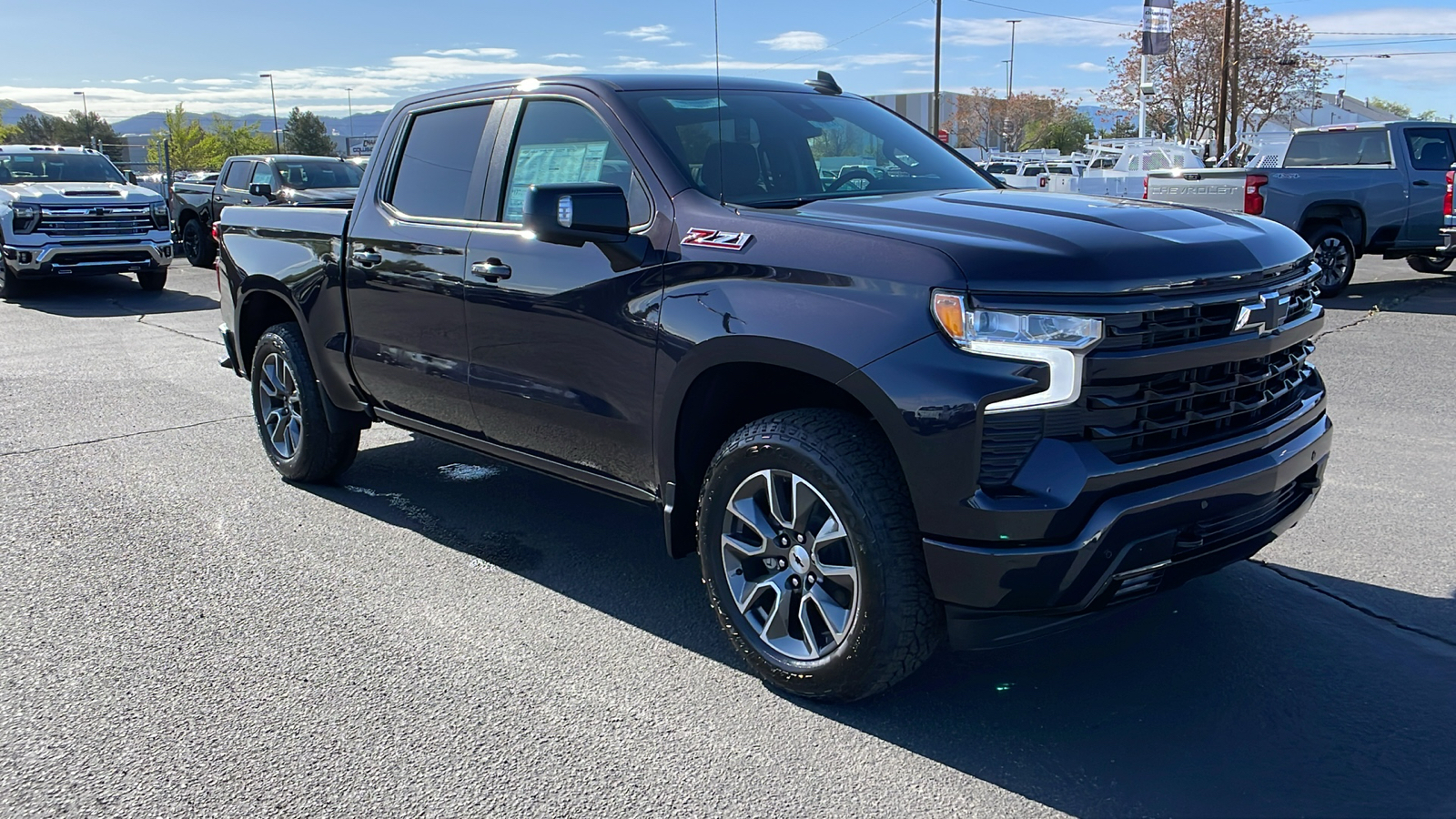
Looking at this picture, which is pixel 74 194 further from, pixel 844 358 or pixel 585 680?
pixel 844 358

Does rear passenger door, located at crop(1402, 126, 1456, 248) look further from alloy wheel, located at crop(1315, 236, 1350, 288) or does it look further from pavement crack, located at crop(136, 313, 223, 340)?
pavement crack, located at crop(136, 313, 223, 340)

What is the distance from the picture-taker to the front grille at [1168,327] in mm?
2859

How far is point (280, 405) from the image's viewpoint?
19.2ft

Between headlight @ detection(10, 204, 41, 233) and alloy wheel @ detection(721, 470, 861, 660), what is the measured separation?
1433cm

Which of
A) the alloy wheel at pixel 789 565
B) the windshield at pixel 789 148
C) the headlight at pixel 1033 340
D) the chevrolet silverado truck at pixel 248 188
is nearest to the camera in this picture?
the headlight at pixel 1033 340

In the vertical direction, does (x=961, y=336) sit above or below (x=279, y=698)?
above

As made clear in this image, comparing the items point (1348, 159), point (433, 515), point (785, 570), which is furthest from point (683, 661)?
point (1348, 159)

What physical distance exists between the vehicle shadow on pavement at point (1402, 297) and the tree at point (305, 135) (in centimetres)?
7196

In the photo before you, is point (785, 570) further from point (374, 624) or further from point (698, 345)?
point (374, 624)

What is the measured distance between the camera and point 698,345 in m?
3.44

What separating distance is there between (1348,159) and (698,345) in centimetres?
1284

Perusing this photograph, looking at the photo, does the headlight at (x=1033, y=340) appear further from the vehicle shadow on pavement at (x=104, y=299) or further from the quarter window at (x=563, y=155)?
the vehicle shadow on pavement at (x=104, y=299)

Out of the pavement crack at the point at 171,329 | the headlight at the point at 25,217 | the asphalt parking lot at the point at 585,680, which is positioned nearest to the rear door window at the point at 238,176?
the headlight at the point at 25,217

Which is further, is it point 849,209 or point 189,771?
point 849,209
